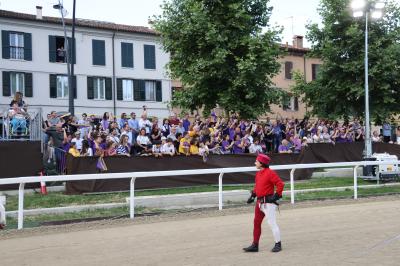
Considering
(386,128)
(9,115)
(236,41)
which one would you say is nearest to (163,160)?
(9,115)

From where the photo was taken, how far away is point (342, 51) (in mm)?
33688

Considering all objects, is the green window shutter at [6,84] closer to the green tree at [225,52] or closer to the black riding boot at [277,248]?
the green tree at [225,52]

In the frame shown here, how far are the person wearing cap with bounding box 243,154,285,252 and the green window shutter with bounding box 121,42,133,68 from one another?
38142 mm

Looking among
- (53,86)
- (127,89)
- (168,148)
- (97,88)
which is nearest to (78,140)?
(168,148)

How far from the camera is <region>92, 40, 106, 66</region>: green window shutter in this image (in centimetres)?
4488

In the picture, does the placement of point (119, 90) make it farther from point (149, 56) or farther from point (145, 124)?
point (145, 124)

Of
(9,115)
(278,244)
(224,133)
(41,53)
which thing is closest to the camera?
(278,244)

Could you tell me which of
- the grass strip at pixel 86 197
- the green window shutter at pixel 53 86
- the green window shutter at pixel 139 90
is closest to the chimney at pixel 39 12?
the green window shutter at pixel 53 86

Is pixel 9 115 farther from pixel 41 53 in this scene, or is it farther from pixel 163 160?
pixel 41 53

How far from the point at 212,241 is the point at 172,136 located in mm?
10193

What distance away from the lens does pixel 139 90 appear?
4684 cm

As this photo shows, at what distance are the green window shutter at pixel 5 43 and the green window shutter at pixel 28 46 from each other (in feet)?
A: 4.41

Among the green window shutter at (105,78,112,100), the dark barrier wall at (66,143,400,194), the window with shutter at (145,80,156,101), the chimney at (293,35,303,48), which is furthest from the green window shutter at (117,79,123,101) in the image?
the dark barrier wall at (66,143,400,194)

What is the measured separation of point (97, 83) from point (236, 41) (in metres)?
19.4
